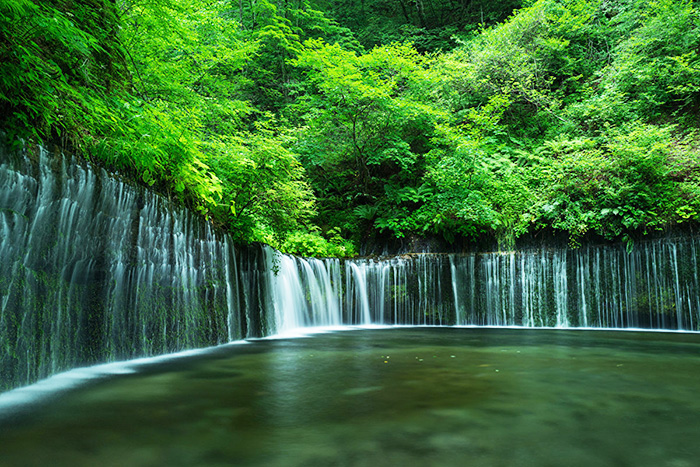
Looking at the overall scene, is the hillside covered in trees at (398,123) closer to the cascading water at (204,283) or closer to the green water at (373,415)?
the cascading water at (204,283)

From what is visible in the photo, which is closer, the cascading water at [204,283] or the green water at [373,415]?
the green water at [373,415]

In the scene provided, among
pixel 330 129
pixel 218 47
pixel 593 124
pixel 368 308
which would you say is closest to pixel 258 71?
pixel 330 129

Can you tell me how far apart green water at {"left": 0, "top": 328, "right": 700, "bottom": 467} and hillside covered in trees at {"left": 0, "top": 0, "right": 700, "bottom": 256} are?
2.52 m

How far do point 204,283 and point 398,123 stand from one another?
32.0 ft

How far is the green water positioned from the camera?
7.95 ft

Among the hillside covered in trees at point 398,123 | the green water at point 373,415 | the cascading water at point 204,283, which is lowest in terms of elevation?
the green water at point 373,415

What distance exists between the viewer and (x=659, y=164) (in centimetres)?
1082

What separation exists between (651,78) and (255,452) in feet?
53.3

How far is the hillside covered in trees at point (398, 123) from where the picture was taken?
509 cm

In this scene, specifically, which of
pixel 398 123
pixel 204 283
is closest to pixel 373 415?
pixel 204 283

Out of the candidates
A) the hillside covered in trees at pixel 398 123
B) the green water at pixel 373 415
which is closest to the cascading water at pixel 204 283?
the hillside covered in trees at pixel 398 123

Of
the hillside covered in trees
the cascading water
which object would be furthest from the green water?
the hillside covered in trees

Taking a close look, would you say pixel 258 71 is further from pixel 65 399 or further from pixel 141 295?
pixel 65 399

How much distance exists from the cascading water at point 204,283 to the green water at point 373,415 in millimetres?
754
